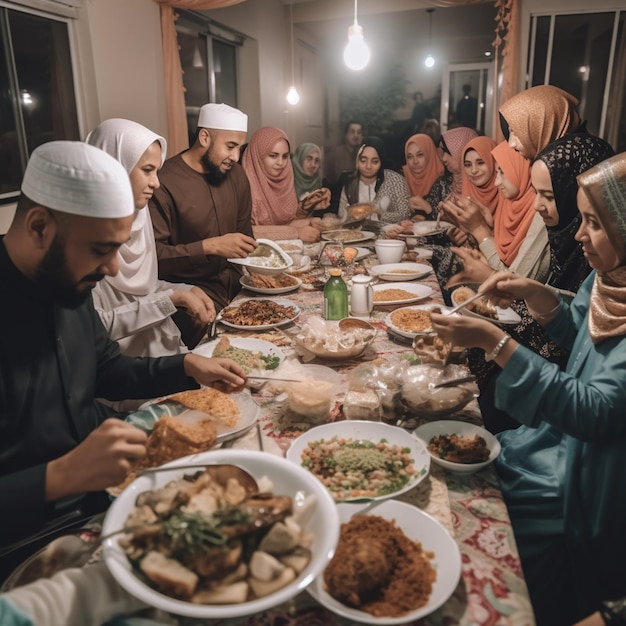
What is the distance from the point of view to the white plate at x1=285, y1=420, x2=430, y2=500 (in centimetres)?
135

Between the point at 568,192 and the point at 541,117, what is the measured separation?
0.75m

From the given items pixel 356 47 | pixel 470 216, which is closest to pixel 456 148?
pixel 356 47

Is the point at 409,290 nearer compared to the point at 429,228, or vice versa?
the point at 409,290

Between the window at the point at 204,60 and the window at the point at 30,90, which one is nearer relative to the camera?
the window at the point at 30,90

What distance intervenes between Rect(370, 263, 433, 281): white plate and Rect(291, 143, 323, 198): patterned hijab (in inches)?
125

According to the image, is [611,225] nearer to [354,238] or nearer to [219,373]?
[219,373]

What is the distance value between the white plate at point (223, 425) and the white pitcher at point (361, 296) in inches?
38.2

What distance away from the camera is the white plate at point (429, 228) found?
3.98 metres

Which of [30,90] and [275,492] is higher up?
[30,90]

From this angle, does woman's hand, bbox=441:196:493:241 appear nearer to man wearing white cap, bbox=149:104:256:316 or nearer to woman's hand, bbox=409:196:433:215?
man wearing white cap, bbox=149:104:256:316

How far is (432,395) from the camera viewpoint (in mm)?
1522

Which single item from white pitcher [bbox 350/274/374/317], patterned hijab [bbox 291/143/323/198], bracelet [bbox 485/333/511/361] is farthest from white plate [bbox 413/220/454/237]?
bracelet [bbox 485/333/511/361]

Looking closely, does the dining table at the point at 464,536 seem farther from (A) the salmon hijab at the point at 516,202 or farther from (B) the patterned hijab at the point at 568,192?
(A) the salmon hijab at the point at 516,202

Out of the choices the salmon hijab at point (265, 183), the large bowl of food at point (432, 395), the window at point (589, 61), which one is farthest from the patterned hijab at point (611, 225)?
the window at point (589, 61)
